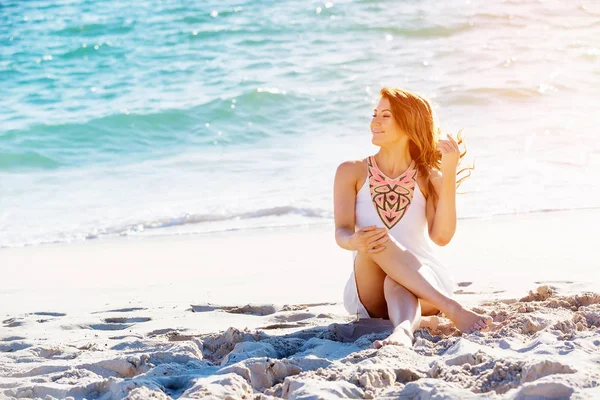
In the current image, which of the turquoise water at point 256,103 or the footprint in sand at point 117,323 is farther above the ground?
the turquoise water at point 256,103

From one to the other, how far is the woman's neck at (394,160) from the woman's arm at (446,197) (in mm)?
222

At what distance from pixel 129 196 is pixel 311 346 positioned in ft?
17.5

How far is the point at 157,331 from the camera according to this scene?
13.6ft

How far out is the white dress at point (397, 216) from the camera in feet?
13.4

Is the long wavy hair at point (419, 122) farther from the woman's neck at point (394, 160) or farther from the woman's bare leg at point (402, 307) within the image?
the woman's bare leg at point (402, 307)

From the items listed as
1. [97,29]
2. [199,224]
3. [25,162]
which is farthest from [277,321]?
[97,29]

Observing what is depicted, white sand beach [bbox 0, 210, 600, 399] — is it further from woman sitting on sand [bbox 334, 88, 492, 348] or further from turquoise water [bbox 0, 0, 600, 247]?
turquoise water [bbox 0, 0, 600, 247]

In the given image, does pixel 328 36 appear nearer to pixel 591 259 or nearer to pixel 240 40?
pixel 240 40

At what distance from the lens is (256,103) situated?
1181cm

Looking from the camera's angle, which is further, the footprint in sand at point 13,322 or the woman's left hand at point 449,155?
the footprint in sand at point 13,322

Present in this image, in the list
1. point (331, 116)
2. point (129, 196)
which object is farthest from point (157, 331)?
point (331, 116)

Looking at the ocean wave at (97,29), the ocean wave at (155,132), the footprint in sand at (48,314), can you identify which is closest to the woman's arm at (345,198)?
the footprint in sand at (48,314)

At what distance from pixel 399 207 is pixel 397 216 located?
47 millimetres

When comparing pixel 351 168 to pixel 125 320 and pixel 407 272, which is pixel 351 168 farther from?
pixel 125 320
